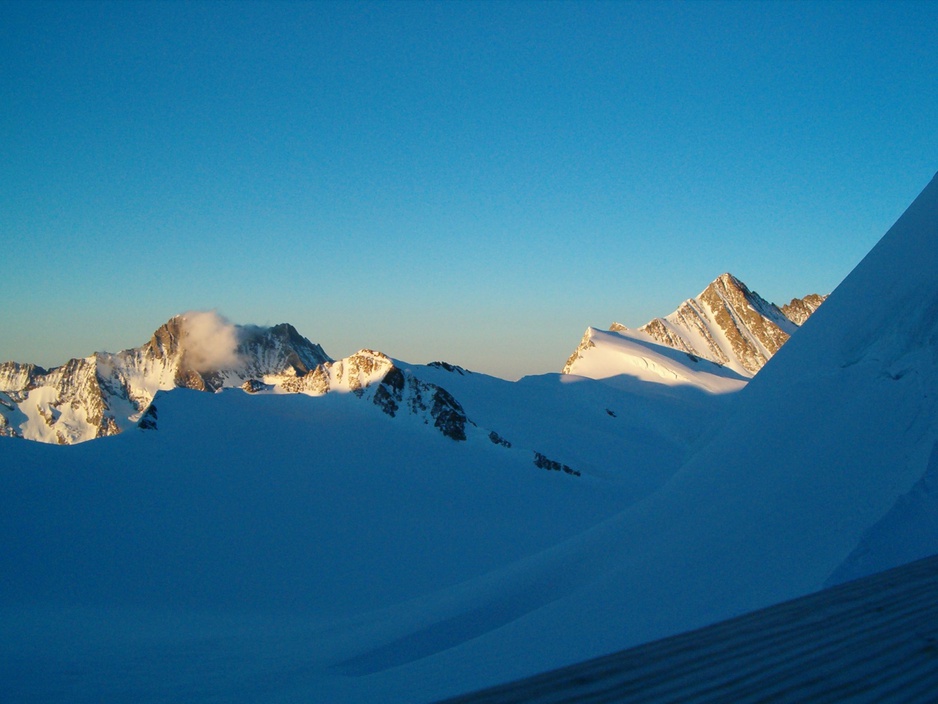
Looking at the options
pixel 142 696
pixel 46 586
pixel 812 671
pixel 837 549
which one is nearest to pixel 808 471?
pixel 837 549

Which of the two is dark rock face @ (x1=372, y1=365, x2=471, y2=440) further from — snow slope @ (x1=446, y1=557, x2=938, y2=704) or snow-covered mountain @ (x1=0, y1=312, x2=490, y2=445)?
snow-covered mountain @ (x1=0, y1=312, x2=490, y2=445)

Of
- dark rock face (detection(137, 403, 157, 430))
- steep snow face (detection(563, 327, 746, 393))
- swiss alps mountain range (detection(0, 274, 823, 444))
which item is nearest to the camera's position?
dark rock face (detection(137, 403, 157, 430))

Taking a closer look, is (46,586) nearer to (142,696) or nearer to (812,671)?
(142,696)

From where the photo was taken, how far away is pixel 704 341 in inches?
4122

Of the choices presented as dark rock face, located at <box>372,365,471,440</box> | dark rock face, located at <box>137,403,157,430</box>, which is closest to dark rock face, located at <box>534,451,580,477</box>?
dark rock face, located at <box>372,365,471,440</box>

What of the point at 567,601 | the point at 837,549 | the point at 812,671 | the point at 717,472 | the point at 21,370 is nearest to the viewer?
the point at 812,671

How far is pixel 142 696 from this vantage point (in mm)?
8219

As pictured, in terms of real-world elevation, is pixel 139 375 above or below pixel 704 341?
above

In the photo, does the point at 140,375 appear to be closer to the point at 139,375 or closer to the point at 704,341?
the point at 139,375

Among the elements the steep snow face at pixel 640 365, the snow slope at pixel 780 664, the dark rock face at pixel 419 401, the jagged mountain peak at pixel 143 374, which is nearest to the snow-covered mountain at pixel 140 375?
the jagged mountain peak at pixel 143 374

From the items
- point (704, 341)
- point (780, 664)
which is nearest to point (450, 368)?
point (780, 664)

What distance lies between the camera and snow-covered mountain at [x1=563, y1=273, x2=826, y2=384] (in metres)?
67.1

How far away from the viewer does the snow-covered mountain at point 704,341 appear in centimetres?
6712

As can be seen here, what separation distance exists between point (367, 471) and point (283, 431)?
16.9 feet
